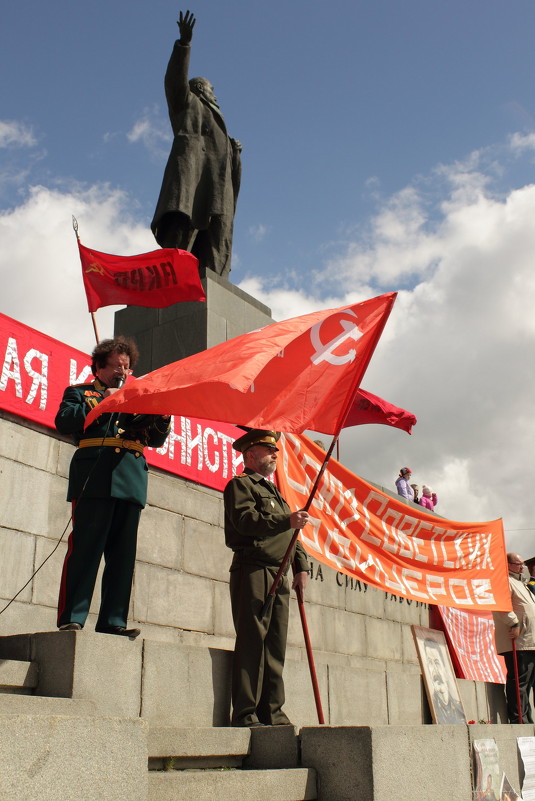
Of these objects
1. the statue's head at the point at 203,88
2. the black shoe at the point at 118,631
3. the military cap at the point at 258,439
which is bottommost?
the black shoe at the point at 118,631

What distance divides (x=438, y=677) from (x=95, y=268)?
5278 millimetres

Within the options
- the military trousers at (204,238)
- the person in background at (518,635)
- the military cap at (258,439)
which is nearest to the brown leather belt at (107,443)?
the military cap at (258,439)

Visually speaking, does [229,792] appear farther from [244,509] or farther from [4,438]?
[4,438]

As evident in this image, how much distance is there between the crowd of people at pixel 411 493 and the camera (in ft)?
49.9

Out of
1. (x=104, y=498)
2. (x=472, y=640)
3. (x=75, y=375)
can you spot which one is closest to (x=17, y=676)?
(x=104, y=498)

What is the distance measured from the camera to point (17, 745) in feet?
8.20

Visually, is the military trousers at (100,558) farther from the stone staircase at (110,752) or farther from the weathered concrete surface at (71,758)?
the weathered concrete surface at (71,758)

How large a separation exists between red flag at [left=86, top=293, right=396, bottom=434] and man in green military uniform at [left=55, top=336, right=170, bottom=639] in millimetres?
388

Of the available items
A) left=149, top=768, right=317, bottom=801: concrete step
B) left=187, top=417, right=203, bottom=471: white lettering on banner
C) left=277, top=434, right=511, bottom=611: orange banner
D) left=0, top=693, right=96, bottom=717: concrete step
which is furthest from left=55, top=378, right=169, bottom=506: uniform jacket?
left=187, top=417, right=203, bottom=471: white lettering on banner

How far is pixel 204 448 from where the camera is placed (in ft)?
24.8

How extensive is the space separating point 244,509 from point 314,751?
4.67ft

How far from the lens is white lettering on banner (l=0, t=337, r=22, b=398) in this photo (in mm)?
5902

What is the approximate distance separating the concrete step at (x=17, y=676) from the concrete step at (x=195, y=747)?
2.08 feet

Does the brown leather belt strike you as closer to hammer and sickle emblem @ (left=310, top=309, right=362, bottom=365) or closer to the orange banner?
hammer and sickle emblem @ (left=310, top=309, right=362, bottom=365)
